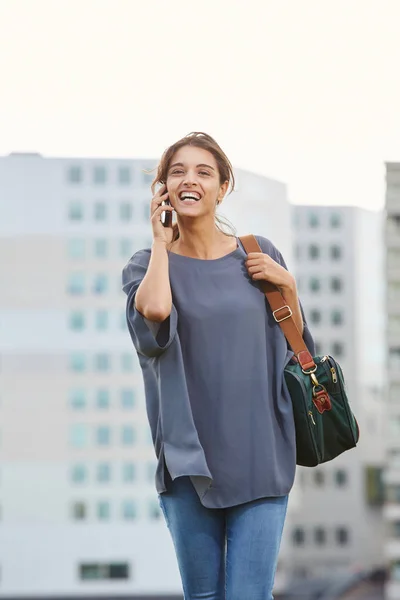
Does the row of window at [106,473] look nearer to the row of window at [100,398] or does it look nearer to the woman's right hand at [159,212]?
the row of window at [100,398]

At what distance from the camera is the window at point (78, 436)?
57.1m

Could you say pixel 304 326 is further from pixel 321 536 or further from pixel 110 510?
pixel 321 536

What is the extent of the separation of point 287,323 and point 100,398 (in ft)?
180

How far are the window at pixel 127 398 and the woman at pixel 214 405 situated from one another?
54.2m

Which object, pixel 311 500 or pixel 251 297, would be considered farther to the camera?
pixel 311 500

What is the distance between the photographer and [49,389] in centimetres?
5769

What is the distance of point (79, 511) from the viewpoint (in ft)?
191

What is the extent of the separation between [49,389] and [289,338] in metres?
56.7

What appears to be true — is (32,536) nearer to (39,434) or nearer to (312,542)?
(39,434)

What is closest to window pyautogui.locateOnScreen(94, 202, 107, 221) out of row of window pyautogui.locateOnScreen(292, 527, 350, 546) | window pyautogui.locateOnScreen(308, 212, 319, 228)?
window pyautogui.locateOnScreen(308, 212, 319, 228)

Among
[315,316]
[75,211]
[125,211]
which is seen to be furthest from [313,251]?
[75,211]

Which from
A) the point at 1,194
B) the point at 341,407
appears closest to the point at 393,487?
the point at 1,194

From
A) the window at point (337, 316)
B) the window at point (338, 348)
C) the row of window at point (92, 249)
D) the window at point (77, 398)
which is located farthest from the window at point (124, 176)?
the window at point (338, 348)

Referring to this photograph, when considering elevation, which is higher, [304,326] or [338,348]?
[304,326]
